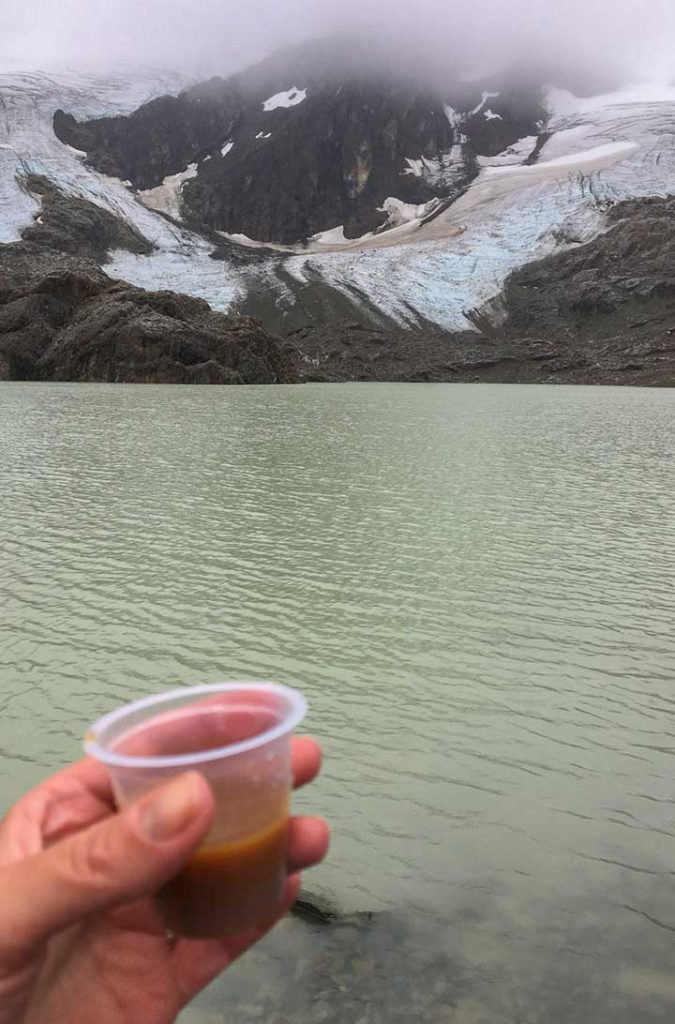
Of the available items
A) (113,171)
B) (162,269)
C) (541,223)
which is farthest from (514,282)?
(113,171)

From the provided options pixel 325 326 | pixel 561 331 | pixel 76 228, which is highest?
pixel 76 228

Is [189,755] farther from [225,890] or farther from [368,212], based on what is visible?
[368,212]

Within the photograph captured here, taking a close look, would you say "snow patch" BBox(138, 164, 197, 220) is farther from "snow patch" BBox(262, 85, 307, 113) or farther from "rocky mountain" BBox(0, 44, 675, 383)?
"snow patch" BBox(262, 85, 307, 113)

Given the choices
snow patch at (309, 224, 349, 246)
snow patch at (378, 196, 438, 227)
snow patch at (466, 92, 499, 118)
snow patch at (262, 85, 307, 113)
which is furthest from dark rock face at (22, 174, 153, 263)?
snow patch at (466, 92, 499, 118)

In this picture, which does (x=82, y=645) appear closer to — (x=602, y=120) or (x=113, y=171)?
(x=113, y=171)

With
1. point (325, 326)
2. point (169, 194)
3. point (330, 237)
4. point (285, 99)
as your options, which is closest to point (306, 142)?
point (285, 99)

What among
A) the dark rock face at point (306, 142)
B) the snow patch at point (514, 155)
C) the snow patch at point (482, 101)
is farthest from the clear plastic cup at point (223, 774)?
the snow patch at point (482, 101)
